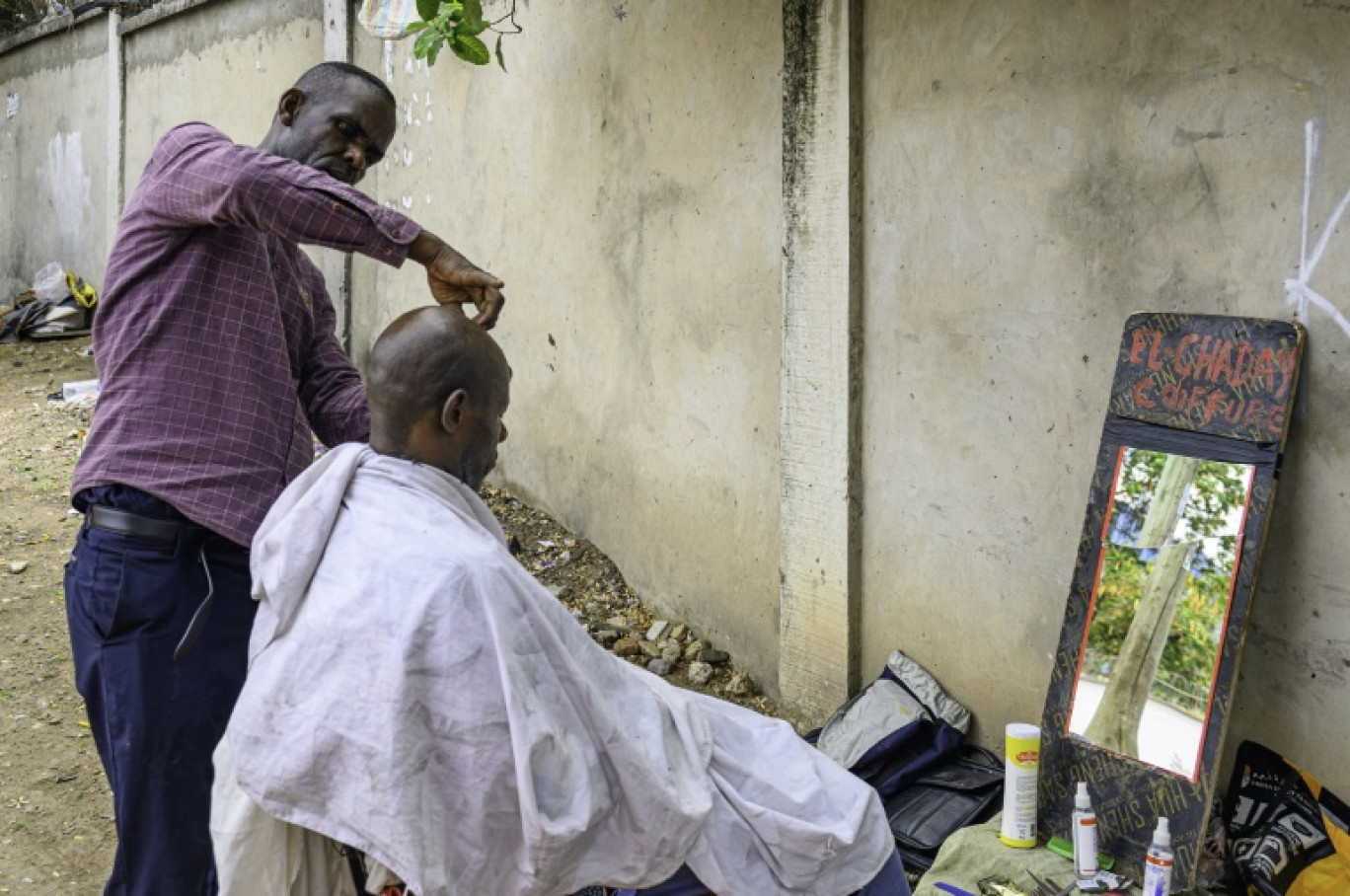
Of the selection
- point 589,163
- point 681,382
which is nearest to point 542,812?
point 681,382

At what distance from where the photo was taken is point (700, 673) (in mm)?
4273

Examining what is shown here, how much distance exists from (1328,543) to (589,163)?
299cm

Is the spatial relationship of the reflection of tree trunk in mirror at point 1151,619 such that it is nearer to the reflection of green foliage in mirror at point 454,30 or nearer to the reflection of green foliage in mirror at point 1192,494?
the reflection of green foliage in mirror at point 1192,494

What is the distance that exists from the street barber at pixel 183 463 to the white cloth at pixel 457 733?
0.38 m

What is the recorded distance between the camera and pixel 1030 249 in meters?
3.21

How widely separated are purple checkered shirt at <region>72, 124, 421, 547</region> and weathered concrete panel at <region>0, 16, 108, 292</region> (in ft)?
27.1

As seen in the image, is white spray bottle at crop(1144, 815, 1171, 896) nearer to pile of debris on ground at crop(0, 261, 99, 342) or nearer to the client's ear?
the client's ear

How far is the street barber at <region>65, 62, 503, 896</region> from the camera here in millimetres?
2262

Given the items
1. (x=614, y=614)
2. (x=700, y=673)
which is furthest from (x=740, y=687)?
(x=614, y=614)

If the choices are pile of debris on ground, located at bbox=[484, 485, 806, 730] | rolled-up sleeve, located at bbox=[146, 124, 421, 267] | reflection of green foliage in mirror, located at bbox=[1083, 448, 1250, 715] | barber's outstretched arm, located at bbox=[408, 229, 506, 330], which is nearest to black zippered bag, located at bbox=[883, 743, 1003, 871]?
reflection of green foliage in mirror, located at bbox=[1083, 448, 1250, 715]

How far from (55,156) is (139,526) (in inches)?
386

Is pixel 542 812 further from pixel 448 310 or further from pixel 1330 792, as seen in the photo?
pixel 1330 792

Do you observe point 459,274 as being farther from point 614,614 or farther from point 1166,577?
point 614,614

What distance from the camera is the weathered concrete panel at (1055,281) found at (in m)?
2.72
